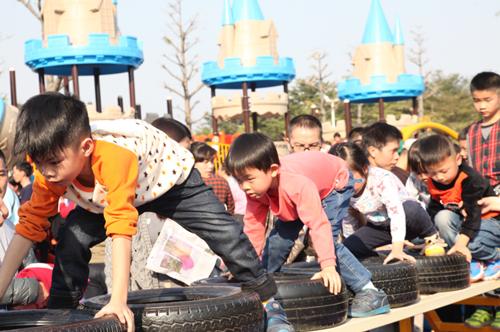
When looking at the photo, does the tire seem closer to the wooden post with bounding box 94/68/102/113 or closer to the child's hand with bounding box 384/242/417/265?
the child's hand with bounding box 384/242/417/265

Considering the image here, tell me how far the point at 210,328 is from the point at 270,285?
0.76 m

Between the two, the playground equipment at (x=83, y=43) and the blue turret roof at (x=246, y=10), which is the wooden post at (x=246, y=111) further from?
the blue turret roof at (x=246, y=10)

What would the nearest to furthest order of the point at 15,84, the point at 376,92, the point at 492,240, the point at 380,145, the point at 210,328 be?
the point at 210,328, the point at 492,240, the point at 380,145, the point at 15,84, the point at 376,92

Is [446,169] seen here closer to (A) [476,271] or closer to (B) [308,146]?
(A) [476,271]

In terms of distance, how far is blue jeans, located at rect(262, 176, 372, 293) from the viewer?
5.18 metres

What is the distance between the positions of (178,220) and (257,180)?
552 mm

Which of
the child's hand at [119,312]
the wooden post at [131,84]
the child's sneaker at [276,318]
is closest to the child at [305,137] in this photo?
the child's sneaker at [276,318]

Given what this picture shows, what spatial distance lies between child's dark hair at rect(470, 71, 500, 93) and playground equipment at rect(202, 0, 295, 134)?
16152mm

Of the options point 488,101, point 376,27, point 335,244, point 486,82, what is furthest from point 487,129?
point 376,27

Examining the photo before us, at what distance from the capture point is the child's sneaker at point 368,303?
5145mm

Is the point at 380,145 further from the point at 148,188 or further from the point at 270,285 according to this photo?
the point at 148,188

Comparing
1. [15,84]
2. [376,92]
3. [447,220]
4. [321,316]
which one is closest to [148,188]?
[321,316]

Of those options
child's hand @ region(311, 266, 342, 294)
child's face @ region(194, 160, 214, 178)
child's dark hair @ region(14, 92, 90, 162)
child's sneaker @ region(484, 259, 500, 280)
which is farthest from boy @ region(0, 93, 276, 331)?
child's face @ region(194, 160, 214, 178)

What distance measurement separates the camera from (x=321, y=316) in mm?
4785
